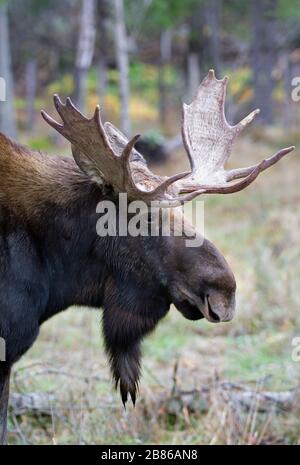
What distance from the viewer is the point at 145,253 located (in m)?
3.83

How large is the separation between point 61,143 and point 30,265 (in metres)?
20.3

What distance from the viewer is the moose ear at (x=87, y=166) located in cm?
383

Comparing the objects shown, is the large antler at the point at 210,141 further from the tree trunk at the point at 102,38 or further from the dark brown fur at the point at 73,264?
the tree trunk at the point at 102,38

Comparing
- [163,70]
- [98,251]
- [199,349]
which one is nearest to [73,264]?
[98,251]

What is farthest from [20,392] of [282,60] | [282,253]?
[282,60]

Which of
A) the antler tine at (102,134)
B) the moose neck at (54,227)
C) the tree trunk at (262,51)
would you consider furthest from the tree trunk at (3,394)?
the tree trunk at (262,51)

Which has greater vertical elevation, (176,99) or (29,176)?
(176,99)

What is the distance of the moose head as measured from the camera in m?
3.64

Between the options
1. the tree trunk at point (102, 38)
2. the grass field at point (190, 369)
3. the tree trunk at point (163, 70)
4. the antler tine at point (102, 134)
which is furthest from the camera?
the tree trunk at point (163, 70)

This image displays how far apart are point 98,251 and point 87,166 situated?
42 cm

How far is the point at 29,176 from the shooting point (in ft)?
13.2

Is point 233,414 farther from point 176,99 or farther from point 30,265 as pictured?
point 176,99

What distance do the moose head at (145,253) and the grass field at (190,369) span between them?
3.46 ft

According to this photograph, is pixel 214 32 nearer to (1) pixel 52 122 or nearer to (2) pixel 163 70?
(2) pixel 163 70
